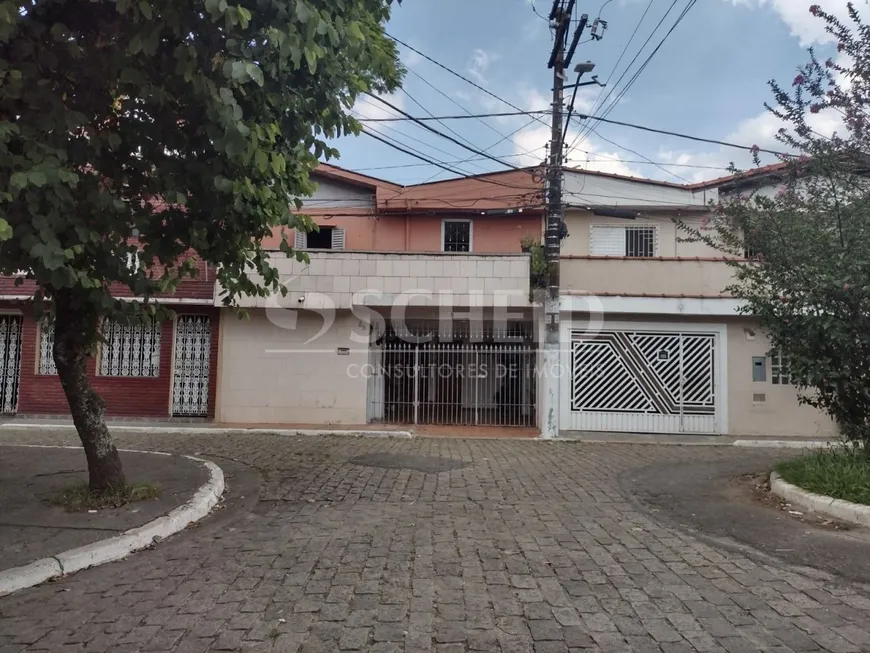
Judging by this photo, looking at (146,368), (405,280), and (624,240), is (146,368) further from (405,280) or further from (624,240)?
(624,240)

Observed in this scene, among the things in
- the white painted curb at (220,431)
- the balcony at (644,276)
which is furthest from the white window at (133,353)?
the balcony at (644,276)

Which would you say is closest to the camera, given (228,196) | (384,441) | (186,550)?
(186,550)

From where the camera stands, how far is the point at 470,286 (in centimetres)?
1141

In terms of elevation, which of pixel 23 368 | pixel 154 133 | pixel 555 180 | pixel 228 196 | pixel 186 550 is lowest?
pixel 186 550

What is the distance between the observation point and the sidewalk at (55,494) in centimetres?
430

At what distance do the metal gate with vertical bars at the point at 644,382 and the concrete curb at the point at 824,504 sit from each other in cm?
495

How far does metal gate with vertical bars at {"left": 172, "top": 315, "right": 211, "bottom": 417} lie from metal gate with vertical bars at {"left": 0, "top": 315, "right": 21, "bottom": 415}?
3478mm

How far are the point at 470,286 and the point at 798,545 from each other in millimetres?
7613

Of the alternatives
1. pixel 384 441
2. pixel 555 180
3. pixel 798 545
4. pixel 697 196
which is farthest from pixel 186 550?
pixel 697 196

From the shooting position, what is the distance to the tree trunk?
5250mm

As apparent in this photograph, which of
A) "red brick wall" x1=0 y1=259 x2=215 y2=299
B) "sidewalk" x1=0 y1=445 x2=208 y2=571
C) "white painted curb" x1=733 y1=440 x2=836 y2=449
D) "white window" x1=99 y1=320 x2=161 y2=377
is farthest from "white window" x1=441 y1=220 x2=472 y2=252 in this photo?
"sidewalk" x1=0 y1=445 x2=208 y2=571

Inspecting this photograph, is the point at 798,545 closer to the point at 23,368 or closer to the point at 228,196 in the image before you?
the point at 228,196

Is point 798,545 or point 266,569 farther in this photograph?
point 798,545

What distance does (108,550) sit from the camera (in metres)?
4.19
